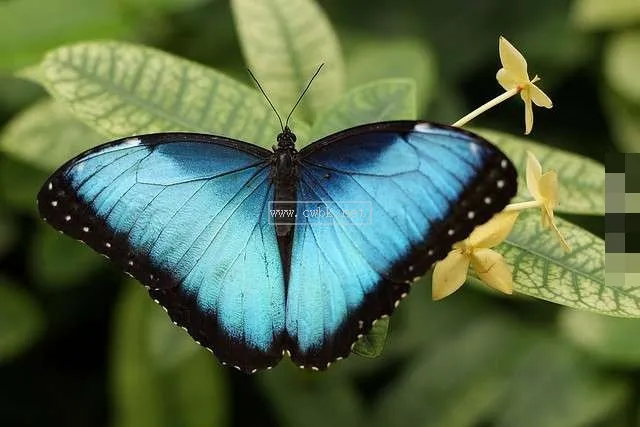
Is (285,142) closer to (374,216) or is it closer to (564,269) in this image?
(374,216)

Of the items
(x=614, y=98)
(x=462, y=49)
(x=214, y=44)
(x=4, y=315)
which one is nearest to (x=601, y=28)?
(x=614, y=98)

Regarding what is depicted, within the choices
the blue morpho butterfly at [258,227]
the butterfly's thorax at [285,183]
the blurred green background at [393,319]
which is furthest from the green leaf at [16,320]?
the butterfly's thorax at [285,183]

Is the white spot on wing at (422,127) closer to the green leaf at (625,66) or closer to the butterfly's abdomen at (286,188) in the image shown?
the butterfly's abdomen at (286,188)

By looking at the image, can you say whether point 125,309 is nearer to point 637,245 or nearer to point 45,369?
point 45,369

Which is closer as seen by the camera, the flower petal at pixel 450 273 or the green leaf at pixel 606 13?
the flower petal at pixel 450 273

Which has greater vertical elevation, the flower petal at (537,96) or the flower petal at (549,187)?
the flower petal at (537,96)

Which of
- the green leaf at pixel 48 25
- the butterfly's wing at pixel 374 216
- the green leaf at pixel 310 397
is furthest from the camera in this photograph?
the green leaf at pixel 310 397

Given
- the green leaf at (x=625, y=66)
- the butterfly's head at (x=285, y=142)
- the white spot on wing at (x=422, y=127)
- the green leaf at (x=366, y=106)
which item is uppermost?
the white spot on wing at (x=422, y=127)
